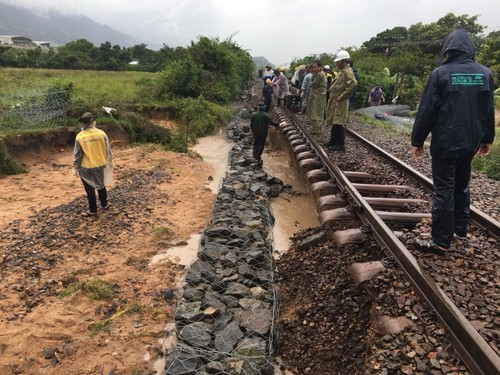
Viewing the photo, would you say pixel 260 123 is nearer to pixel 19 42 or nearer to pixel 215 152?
pixel 215 152

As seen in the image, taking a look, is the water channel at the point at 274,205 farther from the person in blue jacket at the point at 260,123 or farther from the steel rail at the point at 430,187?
the steel rail at the point at 430,187

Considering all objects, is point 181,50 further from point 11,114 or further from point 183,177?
point 183,177

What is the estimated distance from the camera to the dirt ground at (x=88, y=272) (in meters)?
3.12

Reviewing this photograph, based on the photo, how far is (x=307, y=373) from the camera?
9.64 ft

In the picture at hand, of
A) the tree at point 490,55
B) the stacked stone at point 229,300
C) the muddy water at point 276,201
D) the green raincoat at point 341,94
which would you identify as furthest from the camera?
the tree at point 490,55

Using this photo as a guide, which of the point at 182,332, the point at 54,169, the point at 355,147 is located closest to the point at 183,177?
the point at 54,169

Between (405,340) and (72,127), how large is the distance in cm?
1104

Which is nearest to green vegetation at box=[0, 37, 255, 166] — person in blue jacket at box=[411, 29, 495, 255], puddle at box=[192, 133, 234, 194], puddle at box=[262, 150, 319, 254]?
puddle at box=[192, 133, 234, 194]

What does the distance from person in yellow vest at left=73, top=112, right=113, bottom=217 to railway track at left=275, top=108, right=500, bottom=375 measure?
340 centimetres

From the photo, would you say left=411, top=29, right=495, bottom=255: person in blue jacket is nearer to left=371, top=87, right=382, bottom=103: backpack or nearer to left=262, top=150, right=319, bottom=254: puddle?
left=262, top=150, right=319, bottom=254: puddle

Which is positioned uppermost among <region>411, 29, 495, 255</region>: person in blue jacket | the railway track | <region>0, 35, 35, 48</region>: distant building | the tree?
<region>0, 35, 35, 48</region>: distant building

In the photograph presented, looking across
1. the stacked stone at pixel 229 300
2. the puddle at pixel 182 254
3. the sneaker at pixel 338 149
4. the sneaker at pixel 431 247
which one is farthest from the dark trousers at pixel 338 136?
the sneaker at pixel 431 247

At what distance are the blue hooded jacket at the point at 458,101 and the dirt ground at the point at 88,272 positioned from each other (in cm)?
305

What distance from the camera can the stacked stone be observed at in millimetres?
2984
